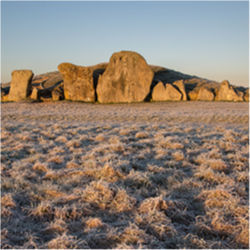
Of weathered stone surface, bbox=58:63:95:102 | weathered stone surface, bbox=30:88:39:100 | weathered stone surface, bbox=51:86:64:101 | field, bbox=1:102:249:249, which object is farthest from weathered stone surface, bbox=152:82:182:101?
field, bbox=1:102:249:249

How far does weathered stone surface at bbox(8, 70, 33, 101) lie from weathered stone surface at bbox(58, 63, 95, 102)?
177 inches

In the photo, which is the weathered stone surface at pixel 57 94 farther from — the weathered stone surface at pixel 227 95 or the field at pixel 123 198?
the field at pixel 123 198

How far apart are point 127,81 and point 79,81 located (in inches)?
216

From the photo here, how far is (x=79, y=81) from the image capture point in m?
26.3

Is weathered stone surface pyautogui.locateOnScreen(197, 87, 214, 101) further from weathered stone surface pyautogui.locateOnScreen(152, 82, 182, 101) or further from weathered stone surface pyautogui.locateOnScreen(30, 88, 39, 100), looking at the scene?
weathered stone surface pyautogui.locateOnScreen(30, 88, 39, 100)

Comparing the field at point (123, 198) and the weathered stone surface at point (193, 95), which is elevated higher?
the weathered stone surface at point (193, 95)

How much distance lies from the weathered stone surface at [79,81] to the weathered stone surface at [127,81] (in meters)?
1.30

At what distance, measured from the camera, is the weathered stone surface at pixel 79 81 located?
2608 cm

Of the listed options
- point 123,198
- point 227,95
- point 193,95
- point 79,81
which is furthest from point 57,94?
point 123,198

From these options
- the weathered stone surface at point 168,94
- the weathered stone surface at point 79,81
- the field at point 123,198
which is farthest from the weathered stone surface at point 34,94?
the field at point 123,198

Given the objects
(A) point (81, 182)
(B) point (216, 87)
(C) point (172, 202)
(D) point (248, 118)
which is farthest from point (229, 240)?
(B) point (216, 87)

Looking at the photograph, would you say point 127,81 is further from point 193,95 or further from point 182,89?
point 193,95

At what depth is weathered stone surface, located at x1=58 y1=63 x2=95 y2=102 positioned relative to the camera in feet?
85.6

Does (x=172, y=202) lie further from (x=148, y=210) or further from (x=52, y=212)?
(x=52, y=212)
